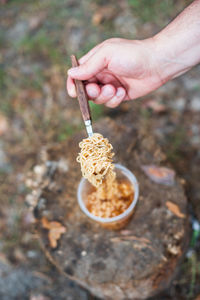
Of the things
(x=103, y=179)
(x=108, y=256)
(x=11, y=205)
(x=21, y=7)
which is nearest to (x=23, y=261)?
(x=11, y=205)

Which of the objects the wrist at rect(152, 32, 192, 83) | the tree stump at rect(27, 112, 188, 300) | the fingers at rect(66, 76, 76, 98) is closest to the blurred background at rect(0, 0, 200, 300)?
the tree stump at rect(27, 112, 188, 300)

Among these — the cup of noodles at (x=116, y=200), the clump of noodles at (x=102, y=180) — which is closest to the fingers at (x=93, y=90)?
the clump of noodles at (x=102, y=180)

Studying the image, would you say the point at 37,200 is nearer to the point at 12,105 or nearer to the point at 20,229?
the point at 20,229

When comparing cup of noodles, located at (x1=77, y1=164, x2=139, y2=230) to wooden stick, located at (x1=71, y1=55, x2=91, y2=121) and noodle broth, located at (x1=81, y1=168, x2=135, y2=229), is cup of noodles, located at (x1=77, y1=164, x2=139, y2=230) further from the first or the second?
wooden stick, located at (x1=71, y1=55, x2=91, y2=121)

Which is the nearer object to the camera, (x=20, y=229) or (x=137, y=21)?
(x=20, y=229)

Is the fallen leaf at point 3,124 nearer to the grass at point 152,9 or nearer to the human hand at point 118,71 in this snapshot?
the human hand at point 118,71

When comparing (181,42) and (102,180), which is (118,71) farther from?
(102,180)
